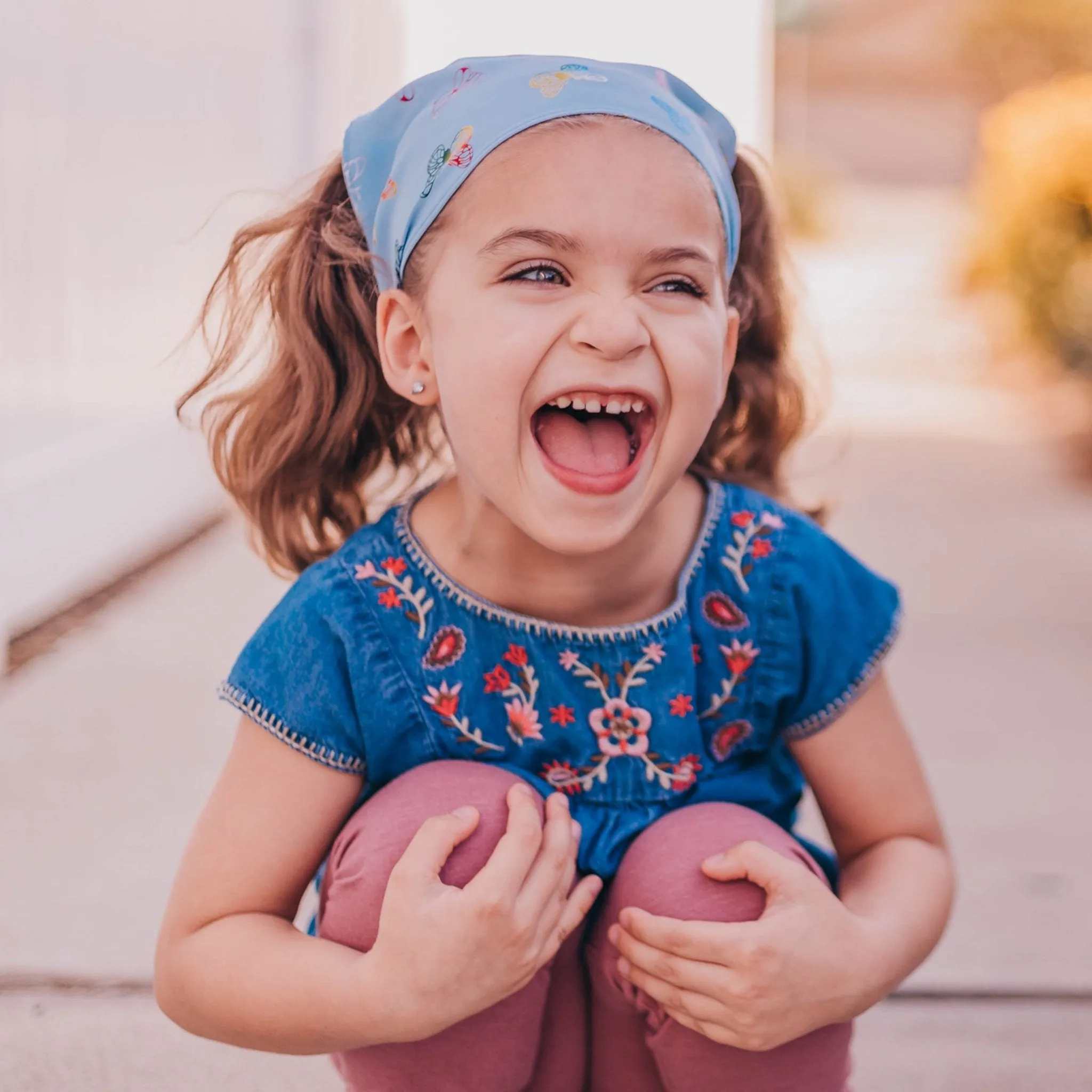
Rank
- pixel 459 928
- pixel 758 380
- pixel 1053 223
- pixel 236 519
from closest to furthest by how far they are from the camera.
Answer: pixel 459 928, pixel 758 380, pixel 236 519, pixel 1053 223

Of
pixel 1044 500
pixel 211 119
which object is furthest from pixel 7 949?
pixel 1044 500

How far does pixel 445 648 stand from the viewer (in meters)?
1.58

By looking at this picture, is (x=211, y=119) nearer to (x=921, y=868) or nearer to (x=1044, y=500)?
(x=1044, y=500)

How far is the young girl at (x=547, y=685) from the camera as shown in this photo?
1406 millimetres

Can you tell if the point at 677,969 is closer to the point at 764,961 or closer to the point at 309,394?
the point at 764,961

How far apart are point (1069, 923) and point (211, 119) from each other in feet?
10.9

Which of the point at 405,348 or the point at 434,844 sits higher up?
the point at 405,348

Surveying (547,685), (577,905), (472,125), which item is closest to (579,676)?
(547,685)

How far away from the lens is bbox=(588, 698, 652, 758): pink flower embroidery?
5.19ft

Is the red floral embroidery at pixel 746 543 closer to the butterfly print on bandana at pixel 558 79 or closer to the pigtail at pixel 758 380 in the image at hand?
the pigtail at pixel 758 380

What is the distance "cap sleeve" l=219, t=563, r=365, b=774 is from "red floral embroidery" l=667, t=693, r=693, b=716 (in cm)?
33

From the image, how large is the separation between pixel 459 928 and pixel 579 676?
35cm

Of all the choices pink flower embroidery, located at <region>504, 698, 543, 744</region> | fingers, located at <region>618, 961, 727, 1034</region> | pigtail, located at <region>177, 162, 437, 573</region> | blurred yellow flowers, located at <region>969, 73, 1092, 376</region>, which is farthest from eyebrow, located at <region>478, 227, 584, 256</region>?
blurred yellow flowers, located at <region>969, 73, 1092, 376</region>

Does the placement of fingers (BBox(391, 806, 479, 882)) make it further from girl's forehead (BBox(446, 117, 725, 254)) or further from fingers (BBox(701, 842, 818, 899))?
girl's forehead (BBox(446, 117, 725, 254))
